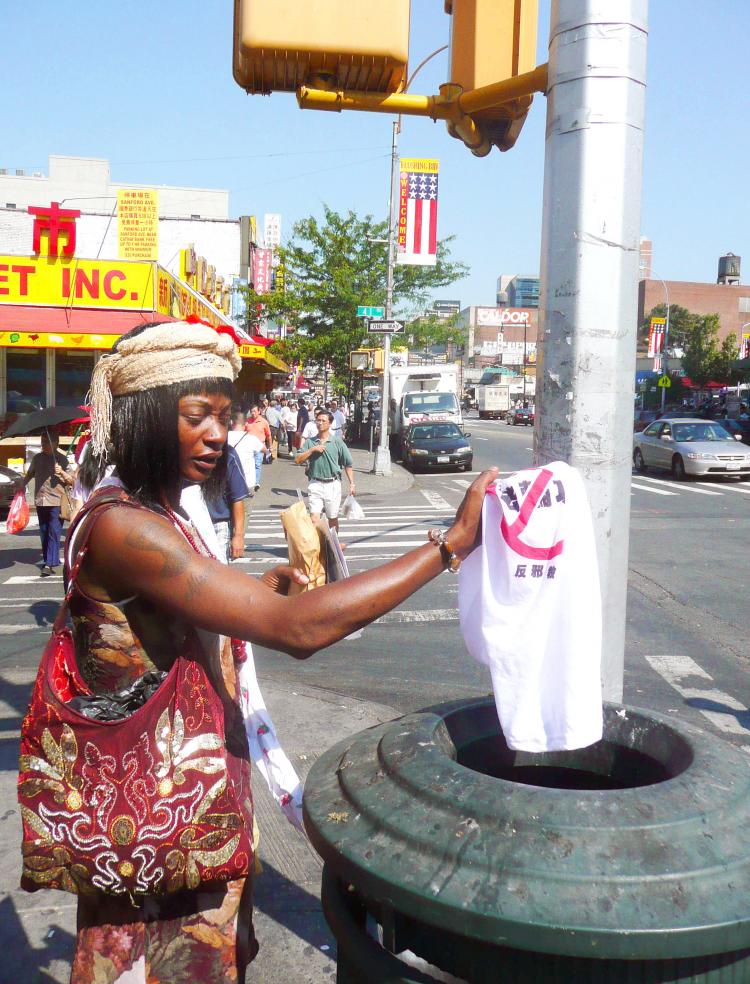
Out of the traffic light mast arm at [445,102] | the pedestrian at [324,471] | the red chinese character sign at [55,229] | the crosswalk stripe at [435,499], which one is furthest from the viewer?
the crosswalk stripe at [435,499]

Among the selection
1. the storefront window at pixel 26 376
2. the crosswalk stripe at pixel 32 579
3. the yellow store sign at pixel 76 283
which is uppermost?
the yellow store sign at pixel 76 283

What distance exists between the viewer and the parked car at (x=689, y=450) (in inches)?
842

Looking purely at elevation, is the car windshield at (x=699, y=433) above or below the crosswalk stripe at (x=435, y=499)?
above

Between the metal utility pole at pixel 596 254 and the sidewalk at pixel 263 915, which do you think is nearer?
the metal utility pole at pixel 596 254

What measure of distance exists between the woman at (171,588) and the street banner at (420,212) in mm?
19118

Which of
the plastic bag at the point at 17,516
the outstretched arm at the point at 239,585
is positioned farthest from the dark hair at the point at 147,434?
the plastic bag at the point at 17,516

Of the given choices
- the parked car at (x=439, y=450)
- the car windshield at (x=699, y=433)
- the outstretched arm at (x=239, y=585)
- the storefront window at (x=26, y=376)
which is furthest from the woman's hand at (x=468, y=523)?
the parked car at (x=439, y=450)

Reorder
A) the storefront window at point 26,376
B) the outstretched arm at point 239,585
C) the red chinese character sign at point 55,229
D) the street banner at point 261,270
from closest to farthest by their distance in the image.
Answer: the outstretched arm at point 239,585
the red chinese character sign at point 55,229
the storefront window at point 26,376
the street banner at point 261,270

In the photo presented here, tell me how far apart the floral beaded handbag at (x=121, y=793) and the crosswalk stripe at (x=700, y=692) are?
4.62 meters

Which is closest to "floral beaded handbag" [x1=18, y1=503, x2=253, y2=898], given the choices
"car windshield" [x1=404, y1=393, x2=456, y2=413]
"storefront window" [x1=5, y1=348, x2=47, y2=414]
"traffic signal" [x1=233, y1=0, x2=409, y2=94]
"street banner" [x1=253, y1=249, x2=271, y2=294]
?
"traffic signal" [x1=233, y1=0, x2=409, y2=94]

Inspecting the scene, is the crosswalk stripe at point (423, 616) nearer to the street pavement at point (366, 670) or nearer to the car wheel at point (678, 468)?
the street pavement at point (366, 670)

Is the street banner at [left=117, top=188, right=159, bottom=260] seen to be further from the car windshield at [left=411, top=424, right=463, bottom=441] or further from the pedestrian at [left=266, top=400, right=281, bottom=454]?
the car windshield at [left=411, top=424, right=463, bottom=441]

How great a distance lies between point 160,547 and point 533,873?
2.95 ft

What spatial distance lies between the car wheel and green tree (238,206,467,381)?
48.5 feet
